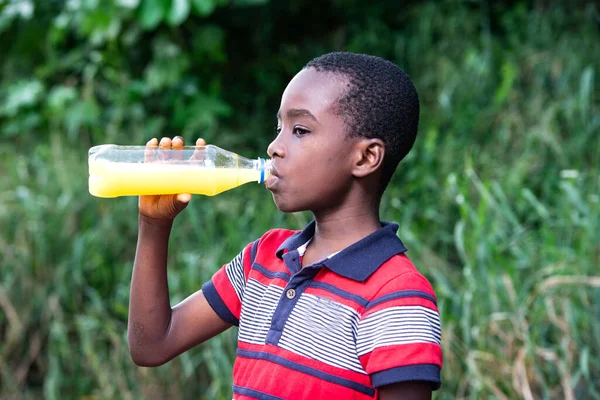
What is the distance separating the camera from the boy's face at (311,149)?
1.79 meters

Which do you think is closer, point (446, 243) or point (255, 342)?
point (255, 342)

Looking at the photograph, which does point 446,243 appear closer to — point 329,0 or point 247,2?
point 247,2

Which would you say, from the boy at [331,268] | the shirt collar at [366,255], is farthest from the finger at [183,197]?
the shirt collar at [366,255]

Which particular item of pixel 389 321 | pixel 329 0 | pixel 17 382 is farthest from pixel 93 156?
pixel 329 0

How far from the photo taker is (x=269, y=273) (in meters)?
1.89

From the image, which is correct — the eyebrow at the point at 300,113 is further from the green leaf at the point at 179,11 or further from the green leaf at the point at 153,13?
the green leaf at the point at 153,13

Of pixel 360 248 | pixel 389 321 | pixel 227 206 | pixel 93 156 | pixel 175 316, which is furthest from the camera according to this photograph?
pixel 227 206

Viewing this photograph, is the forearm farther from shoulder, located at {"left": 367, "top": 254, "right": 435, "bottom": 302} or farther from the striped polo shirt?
shoulder, located at {"left": 367, "top": 254, "right": 435, "bottom": 302}

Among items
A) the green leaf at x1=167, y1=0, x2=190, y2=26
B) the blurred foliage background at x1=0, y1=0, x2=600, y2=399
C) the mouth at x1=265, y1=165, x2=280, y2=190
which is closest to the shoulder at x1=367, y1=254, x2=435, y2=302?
the mouth at x1=265, y1=165, x2=280, y2=190

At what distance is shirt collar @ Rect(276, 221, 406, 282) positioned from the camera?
5.68ft

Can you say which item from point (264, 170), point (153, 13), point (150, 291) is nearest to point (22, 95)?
point (153, 13)

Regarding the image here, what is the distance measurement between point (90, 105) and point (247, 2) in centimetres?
124

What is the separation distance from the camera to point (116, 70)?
18.4 ft

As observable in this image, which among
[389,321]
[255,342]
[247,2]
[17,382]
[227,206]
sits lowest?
[17,382]
